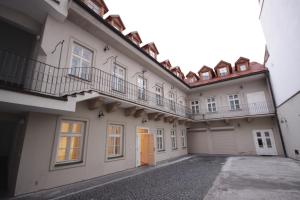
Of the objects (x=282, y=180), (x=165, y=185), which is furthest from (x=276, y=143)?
(x=165, y=185)

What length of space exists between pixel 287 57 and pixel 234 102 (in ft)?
23.4

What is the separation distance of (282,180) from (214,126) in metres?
9.55

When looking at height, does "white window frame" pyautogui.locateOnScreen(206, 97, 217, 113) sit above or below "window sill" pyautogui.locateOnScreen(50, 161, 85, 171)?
above

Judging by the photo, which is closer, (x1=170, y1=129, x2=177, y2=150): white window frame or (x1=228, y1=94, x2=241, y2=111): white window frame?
(x1=170, y1=129, x2=177, y2=150): white window frame

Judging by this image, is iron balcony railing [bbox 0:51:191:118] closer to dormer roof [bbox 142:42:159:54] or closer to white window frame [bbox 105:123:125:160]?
white window frame [bbox 105:123:125:160]

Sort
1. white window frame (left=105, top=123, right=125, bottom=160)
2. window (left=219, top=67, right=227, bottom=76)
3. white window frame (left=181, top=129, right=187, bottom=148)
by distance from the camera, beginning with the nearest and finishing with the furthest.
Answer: white window frame (left=105, top=123, right=125, bottom=160) → white window frame (left=181, top=129, right=187, bottom=148) → window (left=219, top=67, right=227, bottom=76)

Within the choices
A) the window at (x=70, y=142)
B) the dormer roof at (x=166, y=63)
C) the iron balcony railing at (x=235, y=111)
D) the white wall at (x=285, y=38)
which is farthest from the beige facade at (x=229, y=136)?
the window at (x=70, y=142)

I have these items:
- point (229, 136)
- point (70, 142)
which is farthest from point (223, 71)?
point (70, 142)

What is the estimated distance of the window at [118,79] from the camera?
8294 mm

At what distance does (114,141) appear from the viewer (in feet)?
26.0

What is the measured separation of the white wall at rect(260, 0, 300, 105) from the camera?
21.8 feet

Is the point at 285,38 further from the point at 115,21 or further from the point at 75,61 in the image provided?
the point at 75,61

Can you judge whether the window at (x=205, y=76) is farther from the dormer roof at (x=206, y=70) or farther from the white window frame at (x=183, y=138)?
the white window frame at (x=183, y=138)

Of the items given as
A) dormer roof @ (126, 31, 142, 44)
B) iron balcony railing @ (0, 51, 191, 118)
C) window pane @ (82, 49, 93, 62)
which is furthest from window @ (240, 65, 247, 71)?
window pane @ (82, 49, 93, 62)
